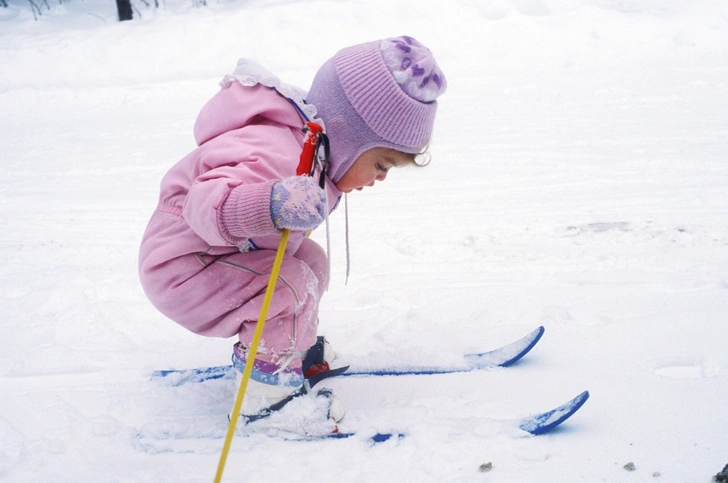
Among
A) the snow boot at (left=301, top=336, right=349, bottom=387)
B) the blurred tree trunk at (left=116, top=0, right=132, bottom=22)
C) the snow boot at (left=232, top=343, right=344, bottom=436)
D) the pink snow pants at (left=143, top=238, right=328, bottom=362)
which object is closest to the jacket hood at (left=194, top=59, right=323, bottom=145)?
the pink snow pants at (left=143, top=238, right=328, bottom=362)

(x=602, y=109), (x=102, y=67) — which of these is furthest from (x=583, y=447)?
(x=102, y=67)

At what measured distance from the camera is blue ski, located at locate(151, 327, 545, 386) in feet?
6.92

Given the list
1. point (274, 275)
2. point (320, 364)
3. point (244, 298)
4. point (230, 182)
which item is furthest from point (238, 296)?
point (320, 364)

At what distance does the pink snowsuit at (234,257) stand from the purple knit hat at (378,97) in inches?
4.5

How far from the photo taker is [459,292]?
261cm

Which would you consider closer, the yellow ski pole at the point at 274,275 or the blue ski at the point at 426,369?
the yellow ski pole at the point at 274,275

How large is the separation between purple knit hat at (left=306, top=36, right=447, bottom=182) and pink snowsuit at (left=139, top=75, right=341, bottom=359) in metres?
0.11

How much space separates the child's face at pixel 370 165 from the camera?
182 centimetres

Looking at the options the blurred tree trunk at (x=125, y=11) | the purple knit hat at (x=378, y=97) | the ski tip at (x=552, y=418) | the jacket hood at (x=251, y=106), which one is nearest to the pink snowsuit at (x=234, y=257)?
the jacket hood at (x=251, y=106)

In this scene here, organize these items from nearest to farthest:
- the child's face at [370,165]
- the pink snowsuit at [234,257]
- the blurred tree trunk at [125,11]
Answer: the pink snowsuit at [234,257] < the child's face at [370,165] < the blurred tree trunk at [125,11]

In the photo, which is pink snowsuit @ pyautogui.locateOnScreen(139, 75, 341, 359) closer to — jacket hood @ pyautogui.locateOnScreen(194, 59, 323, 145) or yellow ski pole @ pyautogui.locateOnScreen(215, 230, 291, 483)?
jacket hood @ pyautogui.locateOnScreen(194, 59, 323, 145)

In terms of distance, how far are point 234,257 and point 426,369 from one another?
0.79 m

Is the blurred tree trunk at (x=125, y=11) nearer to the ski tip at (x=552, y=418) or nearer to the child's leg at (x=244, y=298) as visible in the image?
the child's leg at (x=244, y=298)

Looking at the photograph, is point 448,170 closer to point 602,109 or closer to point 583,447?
point 602,109
